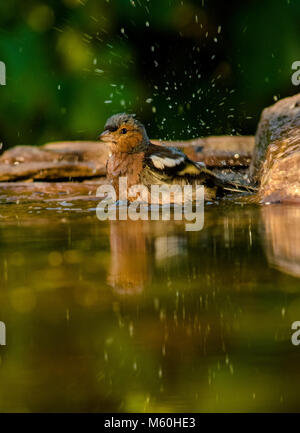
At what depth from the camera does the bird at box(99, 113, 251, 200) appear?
5246 mm

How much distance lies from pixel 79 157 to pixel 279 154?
282cm

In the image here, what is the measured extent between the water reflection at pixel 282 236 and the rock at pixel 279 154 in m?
0.43

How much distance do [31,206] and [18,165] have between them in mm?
2285

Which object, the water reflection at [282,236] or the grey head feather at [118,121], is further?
the grey head feather at [118,121]

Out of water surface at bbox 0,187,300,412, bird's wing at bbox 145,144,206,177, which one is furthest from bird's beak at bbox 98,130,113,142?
water surface at bbox 0,187,300,412

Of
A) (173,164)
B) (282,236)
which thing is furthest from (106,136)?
(282,236)

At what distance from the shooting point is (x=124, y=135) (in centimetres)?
571

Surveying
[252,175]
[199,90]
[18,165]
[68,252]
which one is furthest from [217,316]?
[199,90]

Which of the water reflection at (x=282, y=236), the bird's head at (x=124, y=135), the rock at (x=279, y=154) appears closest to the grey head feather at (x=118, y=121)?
the bird's head at (x=124, y=135)

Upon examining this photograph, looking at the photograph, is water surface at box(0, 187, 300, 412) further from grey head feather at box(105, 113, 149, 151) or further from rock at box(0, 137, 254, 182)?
rock at box(0, 137, 254, 182)

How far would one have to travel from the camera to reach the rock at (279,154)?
191 inches

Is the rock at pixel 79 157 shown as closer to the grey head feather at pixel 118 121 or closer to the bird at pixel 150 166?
the grey head feather at pixel 118 121

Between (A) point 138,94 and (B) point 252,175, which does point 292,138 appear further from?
(A) point 138,94

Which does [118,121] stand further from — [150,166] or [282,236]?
[282,236]
